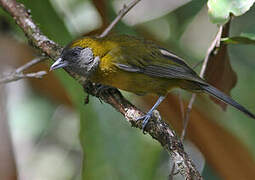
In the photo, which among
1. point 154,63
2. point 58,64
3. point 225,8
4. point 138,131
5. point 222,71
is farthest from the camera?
point 138,131

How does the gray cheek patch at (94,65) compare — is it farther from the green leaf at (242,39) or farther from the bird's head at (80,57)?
the green leaf at (242,39)

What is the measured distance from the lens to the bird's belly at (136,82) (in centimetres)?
356

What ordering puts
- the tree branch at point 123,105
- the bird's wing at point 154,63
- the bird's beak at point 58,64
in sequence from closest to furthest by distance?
1. the tree branch at point 123,105
2. the bird's beak at point 58,64
3. the bird's wing at point 154,63

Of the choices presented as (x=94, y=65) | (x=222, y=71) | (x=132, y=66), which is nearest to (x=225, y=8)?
(x=222, y=71)

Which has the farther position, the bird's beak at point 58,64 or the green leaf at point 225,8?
the bird's beak at point 58,64

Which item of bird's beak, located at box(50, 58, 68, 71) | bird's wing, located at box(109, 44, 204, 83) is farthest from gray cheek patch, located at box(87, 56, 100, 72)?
bird's beak, located at box(50, 58, 68, 71)

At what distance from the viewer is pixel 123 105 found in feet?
10.3

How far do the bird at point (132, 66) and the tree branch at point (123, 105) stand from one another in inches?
3.9

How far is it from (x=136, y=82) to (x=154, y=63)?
0.69ft

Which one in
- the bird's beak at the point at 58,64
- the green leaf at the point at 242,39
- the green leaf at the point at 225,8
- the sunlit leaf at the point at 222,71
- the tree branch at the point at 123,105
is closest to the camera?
the tree branch at the point at 123,105

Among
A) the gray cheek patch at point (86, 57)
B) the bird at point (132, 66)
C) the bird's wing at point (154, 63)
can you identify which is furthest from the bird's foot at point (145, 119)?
the gray cheek patch at point (86, 57)

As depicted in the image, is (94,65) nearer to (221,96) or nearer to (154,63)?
(154,63)

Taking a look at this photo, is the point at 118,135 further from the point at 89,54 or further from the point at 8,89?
the point at 8,89

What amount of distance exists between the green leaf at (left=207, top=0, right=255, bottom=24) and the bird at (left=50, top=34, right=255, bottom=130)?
73 centimetres
